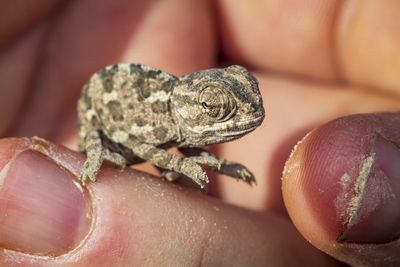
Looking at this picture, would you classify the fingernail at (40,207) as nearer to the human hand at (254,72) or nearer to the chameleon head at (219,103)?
the human hand at (254,72)

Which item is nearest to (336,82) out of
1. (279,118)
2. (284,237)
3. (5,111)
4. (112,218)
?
(279,118)

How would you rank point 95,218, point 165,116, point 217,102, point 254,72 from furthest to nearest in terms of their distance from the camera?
point 254,72, point 165,116, point 95,218, point 217,102

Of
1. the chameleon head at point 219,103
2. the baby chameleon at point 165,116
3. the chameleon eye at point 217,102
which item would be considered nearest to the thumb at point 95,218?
the baby chameleon at point 165,116

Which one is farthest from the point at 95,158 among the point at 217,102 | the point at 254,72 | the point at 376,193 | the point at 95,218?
the point at 254,72

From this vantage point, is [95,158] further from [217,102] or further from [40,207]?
[217,102]

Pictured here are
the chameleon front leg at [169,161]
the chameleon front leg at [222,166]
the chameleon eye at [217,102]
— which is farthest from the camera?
the chameleon front leg at [222,166]

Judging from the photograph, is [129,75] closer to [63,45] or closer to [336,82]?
[63,45]
